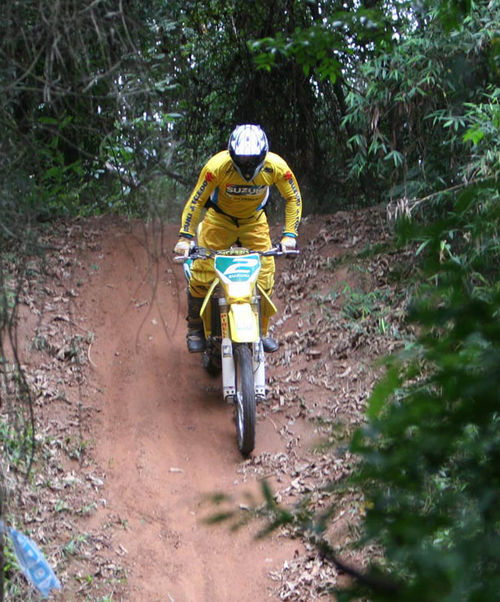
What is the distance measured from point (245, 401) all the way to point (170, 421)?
117cm

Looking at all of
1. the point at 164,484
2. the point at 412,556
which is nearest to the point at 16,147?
the point at 412,556

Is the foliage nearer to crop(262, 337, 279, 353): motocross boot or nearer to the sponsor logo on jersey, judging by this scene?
the sponsor logo on jersey

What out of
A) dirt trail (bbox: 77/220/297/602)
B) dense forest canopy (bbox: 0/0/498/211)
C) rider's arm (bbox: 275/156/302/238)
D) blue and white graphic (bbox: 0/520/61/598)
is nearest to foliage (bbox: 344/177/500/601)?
dirt trail (bbox: 77/220/297/602)

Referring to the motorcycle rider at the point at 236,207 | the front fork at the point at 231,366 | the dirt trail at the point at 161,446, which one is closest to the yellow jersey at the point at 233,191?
the motorcycle rider at the point at 236,207

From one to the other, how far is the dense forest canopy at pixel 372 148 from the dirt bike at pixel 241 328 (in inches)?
37.0

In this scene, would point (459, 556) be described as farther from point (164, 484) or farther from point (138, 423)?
point (138, 423)

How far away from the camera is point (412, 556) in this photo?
1274 mm

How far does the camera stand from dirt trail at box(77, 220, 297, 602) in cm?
472

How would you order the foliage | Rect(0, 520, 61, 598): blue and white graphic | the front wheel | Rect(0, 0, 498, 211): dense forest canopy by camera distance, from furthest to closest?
1. the front wheel
2. Rect(0, 520, 61, 598): blue and white graphic
3. Rect(0, 0, 498, 211): dense forest canopy
4. the foliage

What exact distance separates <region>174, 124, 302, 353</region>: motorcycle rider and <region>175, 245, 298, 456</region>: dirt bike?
27 cm

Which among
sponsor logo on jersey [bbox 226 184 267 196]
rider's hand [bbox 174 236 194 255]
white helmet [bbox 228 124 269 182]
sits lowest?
rider's hand [bbox 174 236 194 255]

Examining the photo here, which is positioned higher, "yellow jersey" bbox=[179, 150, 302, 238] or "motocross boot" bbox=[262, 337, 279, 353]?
"yellow jersey" bbox=[179, 150, 302, 238]

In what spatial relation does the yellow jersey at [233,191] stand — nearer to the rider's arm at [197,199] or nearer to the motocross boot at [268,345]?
the rider's arm at [197,199]

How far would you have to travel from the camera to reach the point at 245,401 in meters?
5.59
